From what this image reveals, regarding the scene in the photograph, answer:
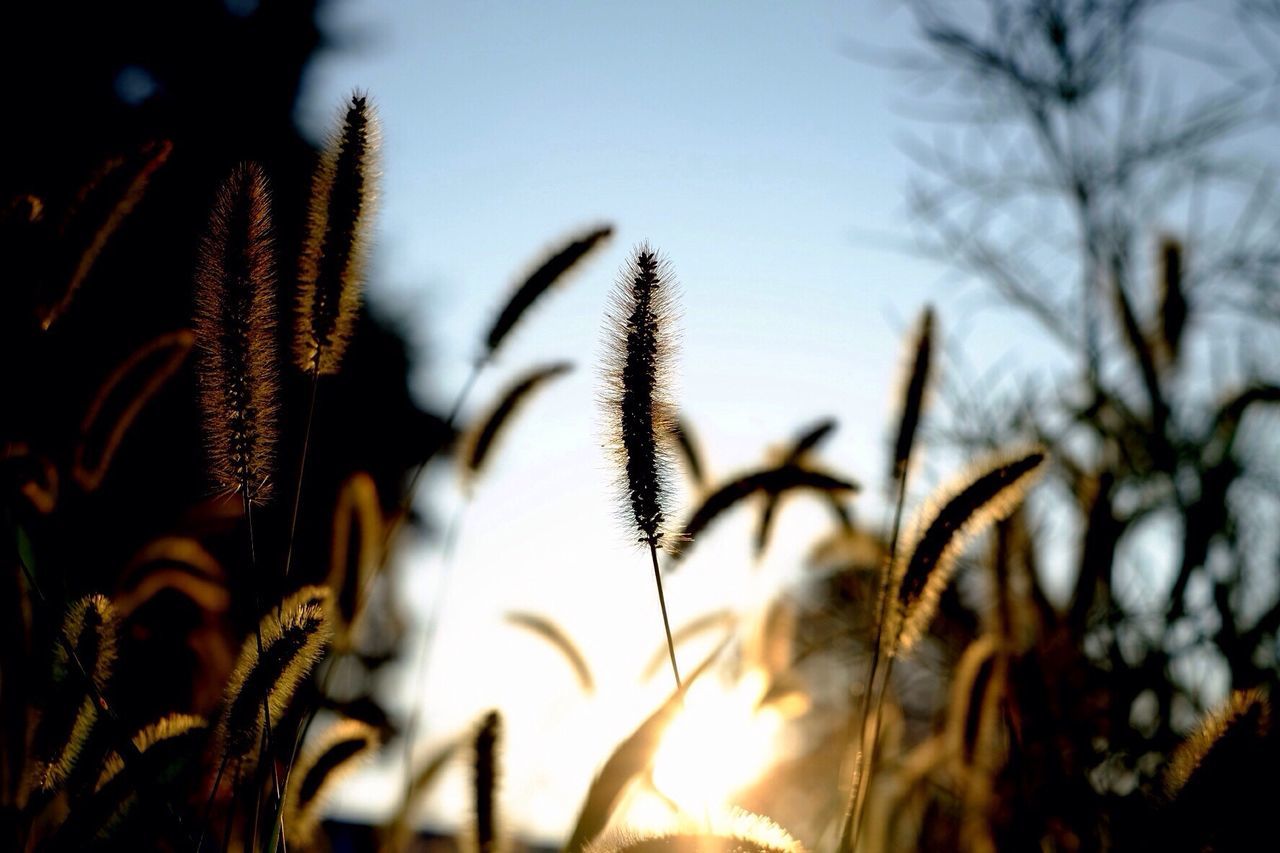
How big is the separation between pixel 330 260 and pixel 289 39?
13.5 m

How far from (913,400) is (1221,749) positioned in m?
0.63

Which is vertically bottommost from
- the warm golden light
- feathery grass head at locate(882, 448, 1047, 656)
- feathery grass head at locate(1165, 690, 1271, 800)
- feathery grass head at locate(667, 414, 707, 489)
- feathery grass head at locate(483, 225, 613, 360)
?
the warm golden light

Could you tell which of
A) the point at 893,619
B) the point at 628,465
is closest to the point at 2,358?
the point at 628,465

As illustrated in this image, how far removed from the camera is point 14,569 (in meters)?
1.03

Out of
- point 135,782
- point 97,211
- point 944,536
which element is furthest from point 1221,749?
point 97,211

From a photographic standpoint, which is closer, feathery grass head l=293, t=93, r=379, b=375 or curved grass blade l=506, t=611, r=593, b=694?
feathery grass head l=293, t=93, r=379, b=375

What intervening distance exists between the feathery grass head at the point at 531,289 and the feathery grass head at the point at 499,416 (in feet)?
1.36

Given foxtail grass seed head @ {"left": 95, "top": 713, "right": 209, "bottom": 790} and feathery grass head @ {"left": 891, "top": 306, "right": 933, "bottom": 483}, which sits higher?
feathery grass head @ {"left": 891, "top": 306, "right": 933, "bottom": 483}

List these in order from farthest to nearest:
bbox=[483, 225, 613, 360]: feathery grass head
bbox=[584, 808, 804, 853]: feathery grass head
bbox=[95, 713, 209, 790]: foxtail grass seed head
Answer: bbox=[483, 225, 613, 360]: feathery grass head < bbox=[95, 713, 209, 790]: foxtail grass seed head < bbox=[584, 808, 804, 853]: feathery grass head

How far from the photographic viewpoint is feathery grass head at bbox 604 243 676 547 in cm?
115

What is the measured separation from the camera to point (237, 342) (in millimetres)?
1169

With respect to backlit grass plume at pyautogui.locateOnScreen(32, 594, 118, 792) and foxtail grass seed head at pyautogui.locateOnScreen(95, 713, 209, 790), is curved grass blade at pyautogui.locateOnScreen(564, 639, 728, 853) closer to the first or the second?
→ foxtail grass seed head at pyautogui.locateOnScreen(95, 713, 209, 790)

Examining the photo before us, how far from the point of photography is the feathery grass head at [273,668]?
1.06 metres

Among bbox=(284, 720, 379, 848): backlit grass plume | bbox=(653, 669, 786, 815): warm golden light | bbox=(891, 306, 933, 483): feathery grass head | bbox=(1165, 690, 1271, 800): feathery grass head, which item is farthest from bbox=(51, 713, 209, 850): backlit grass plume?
bbox=(1165, 690, 1271, 800): feathery grass head
